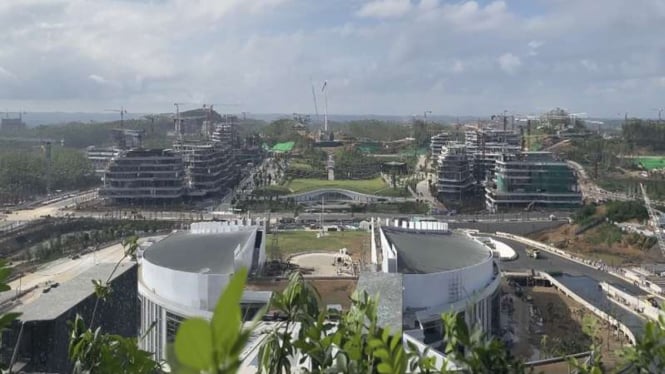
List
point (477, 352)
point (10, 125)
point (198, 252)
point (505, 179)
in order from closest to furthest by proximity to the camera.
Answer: point (477, 352) < point (198, 252) < point (505, 179) < point (10, 125)

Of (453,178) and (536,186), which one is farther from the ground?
(453,178)

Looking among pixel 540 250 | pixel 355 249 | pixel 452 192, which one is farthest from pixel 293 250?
pixel 452 192

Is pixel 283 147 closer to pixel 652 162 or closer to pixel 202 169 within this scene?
pixel 202 169

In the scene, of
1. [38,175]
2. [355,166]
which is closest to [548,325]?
[355,166]

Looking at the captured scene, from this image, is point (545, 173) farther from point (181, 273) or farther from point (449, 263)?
point (181, 273)

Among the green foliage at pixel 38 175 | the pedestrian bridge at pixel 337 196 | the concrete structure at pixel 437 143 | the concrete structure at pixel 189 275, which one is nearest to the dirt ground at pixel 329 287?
the concrete structure at pixel 189 275

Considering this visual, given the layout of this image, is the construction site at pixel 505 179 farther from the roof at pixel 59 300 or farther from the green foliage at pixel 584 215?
the roof at pixel 59 300

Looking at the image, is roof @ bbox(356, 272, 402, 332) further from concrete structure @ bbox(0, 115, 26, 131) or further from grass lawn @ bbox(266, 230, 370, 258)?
concrete structure @ bbox(0, 115, 26, 131)
